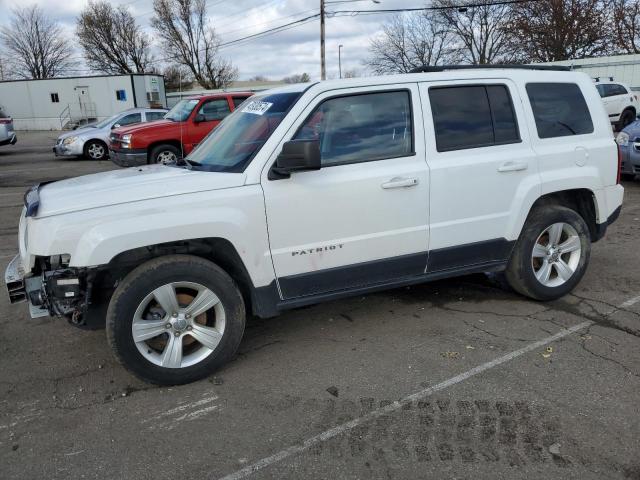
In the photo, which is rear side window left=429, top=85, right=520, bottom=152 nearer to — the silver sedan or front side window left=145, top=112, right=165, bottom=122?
the silver sedan

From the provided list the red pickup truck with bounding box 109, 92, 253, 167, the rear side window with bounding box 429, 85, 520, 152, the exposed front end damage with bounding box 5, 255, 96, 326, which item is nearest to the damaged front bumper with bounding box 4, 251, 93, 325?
the exposed front end damage with bounding box 5, 255, 96, 326

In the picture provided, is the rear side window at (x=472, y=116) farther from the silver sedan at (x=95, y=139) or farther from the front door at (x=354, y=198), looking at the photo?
the silver sedan at (x=95, y=139)

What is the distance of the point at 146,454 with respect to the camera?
2.82 metres

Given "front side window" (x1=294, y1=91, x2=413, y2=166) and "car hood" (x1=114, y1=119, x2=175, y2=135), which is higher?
"front side window" (x1=294, y1=91, x2=413, y2=166)

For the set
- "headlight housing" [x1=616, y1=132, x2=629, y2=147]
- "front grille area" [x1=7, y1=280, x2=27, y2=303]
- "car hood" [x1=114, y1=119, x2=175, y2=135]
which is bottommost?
"front grille area" [x1=7, y1=280, x2=27, y2=303]

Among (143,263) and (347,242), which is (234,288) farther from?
(347,242)

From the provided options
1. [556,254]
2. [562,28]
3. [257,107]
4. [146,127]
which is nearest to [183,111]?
[146,127]

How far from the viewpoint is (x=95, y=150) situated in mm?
16844

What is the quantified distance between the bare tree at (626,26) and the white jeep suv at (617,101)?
19063mm

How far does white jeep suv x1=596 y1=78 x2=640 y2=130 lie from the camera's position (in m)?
19.5

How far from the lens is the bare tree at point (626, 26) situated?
114 feet

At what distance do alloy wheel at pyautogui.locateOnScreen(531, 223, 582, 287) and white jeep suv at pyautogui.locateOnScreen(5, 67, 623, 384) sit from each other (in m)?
0.01

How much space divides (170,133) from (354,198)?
30.6 ft

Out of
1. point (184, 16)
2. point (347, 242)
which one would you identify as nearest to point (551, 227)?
point (347, 242)
